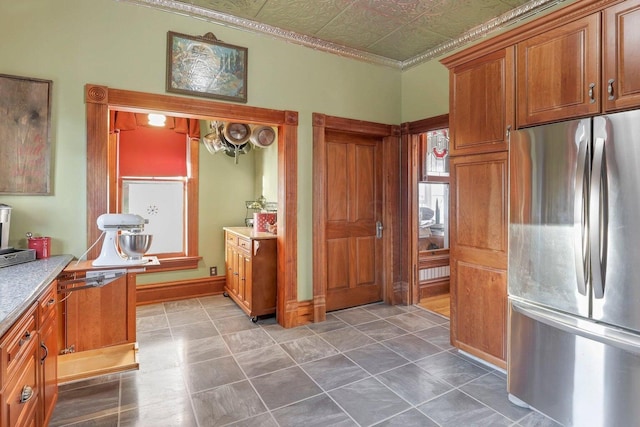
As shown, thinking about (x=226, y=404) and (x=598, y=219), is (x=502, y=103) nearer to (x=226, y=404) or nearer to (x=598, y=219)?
(x=598, y=219)

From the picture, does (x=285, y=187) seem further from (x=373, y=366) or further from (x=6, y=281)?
(x=6, y=281)

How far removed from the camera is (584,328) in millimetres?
1817

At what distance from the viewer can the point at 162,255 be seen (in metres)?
4.49

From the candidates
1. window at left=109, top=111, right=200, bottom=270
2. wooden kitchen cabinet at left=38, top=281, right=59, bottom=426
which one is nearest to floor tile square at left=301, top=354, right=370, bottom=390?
wooden kitchen cabinet at left=38, top=281, right=59, bottom=426

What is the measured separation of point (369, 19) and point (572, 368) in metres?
3.07

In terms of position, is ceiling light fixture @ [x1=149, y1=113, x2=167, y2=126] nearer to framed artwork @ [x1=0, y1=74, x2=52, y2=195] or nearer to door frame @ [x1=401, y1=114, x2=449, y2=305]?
framed artwork @ [x1=0, y1=74, x2=52, y2=195]

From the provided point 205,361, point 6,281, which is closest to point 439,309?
point 205,361

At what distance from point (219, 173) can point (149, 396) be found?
3.15 meters

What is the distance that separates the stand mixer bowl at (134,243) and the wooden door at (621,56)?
292 centimetres

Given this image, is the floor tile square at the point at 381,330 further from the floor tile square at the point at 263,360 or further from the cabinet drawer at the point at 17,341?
the cabinet drawer at the point at 17,341

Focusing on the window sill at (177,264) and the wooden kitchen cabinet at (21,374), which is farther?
the window sill at (177,264)

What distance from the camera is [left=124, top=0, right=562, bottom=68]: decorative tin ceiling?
291 cm

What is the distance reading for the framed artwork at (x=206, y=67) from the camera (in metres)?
A: 2.94

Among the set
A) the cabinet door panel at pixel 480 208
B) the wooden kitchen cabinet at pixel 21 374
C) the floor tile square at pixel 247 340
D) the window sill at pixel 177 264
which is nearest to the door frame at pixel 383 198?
the floor tile square at pixel 247 340
